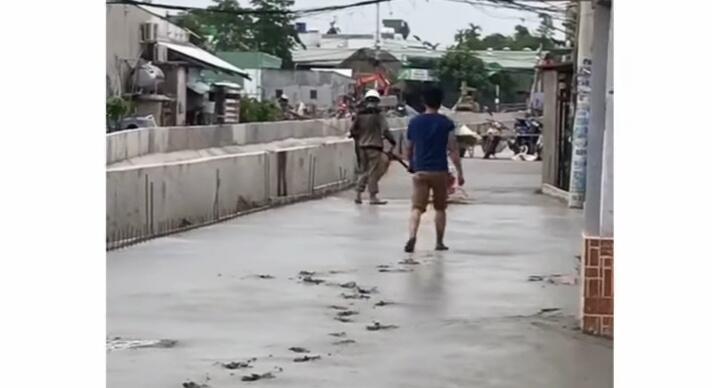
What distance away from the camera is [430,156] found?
11969 mm

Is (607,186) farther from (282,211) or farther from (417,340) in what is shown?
(282,211)

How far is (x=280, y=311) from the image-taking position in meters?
8.99

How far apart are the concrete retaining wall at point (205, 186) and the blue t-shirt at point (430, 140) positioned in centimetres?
274

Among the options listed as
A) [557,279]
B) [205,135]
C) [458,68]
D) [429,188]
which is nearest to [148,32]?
[205,135]

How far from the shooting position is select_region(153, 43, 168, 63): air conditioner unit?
2400 cm

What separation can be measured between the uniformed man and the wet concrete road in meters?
2.27

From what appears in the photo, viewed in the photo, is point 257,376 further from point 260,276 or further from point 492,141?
point 492,141

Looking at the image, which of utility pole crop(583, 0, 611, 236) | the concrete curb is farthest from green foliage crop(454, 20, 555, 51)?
utility pole crop(583, 0, 611, 236)

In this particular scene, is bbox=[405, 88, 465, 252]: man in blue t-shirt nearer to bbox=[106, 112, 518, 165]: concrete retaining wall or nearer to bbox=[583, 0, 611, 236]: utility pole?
bbox=[106, 112, 518, 165]: concrete retaining wall

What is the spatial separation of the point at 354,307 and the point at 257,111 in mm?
16547

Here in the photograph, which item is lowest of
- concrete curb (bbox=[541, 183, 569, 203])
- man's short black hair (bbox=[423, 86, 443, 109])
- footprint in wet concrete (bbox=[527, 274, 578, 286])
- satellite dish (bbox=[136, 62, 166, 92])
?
footprint in wet concrete (bbox=[527, 274, 578, 286])

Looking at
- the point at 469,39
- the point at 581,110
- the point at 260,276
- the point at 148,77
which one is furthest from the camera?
the point at 469,39
